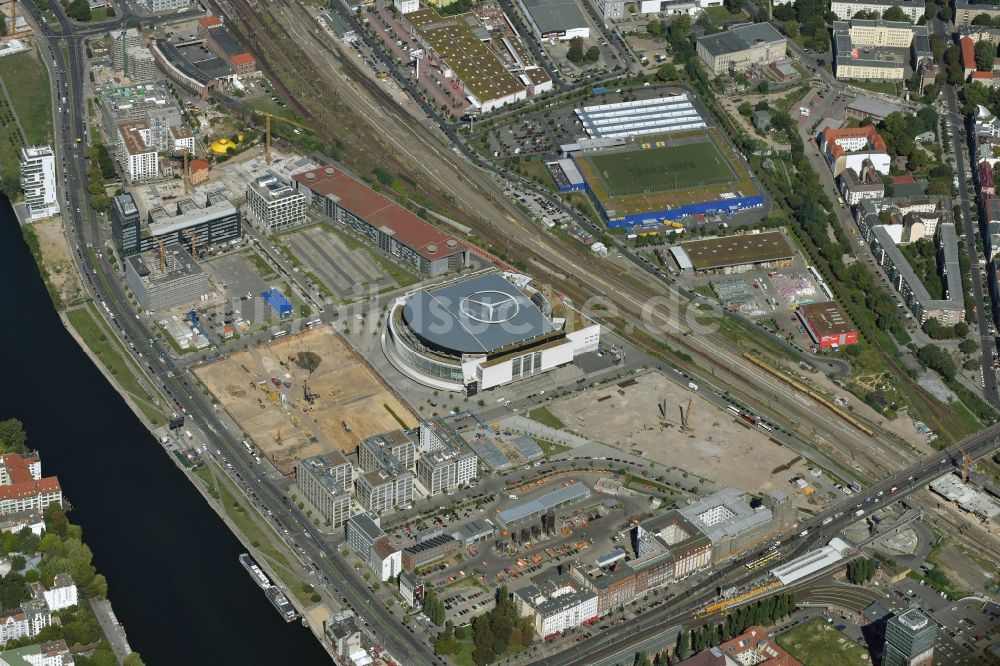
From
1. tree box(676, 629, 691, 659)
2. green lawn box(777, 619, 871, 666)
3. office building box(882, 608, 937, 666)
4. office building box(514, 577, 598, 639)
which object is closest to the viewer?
office building box(882, 608, 937, 666)

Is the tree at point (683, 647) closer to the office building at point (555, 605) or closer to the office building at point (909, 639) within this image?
the office building at point (555, 605)

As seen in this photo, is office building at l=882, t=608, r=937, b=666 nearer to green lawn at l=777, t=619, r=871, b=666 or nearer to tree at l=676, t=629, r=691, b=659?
green lawn at l=777, t=619, r=871, b=666

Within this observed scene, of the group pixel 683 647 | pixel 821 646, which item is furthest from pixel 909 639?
pixel 683 647

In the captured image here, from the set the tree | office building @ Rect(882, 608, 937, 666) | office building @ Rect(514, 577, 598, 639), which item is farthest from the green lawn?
office building @ Rect(514, 577, 598, 639)

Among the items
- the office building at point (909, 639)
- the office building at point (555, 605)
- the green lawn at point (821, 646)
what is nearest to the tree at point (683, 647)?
the office building at point (555, 605)

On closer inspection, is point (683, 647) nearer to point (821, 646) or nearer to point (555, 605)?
point (555, 605)
